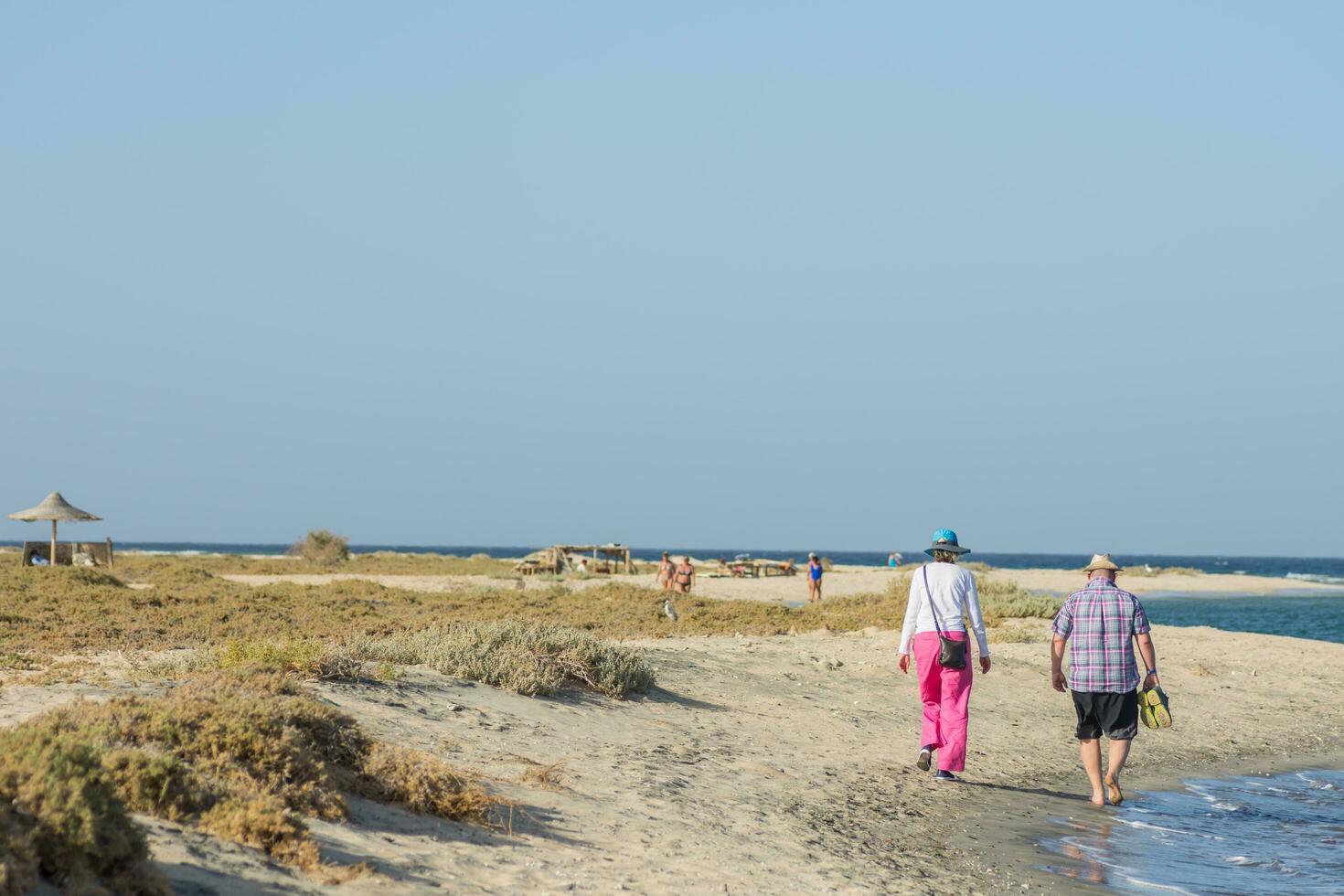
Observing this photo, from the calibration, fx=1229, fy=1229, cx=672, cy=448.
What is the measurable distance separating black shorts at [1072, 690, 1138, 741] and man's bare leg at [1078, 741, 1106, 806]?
227 millimetres

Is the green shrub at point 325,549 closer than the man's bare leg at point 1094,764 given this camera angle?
No

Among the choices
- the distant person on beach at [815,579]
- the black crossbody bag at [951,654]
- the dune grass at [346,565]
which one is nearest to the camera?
the black crossbody bag at [951,654]

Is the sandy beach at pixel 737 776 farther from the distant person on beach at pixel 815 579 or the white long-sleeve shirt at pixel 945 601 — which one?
the distant person on beach at pixel 815 579

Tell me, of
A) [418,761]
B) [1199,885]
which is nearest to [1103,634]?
[1199,885]

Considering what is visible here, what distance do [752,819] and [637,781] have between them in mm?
1033

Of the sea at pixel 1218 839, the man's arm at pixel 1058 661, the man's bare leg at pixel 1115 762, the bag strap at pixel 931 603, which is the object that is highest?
the bag strap at pixel 931 603

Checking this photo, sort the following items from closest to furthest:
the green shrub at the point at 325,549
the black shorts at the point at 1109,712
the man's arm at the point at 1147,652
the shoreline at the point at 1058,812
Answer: the shoreline at the point at 1058,812 < the man's arm at the point at 1147,652 < the black shorts at the point at 1109,712 < the green shrub at the point at 325,549

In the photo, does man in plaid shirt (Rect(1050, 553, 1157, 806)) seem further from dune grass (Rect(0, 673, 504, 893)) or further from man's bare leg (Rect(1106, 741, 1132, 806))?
dune grass (Rect(0, 673, 504, 893))

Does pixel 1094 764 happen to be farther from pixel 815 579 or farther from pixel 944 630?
pixel 815 579

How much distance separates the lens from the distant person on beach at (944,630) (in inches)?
426

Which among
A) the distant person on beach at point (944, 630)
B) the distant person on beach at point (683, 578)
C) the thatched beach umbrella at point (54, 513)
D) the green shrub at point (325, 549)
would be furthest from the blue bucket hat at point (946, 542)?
the green shrub at point (325, 549)

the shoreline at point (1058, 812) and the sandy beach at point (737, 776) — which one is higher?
the sandy beach at point (737, 776)

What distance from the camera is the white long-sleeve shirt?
35.6ft

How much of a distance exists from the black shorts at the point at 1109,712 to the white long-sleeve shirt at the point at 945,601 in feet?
3.07
